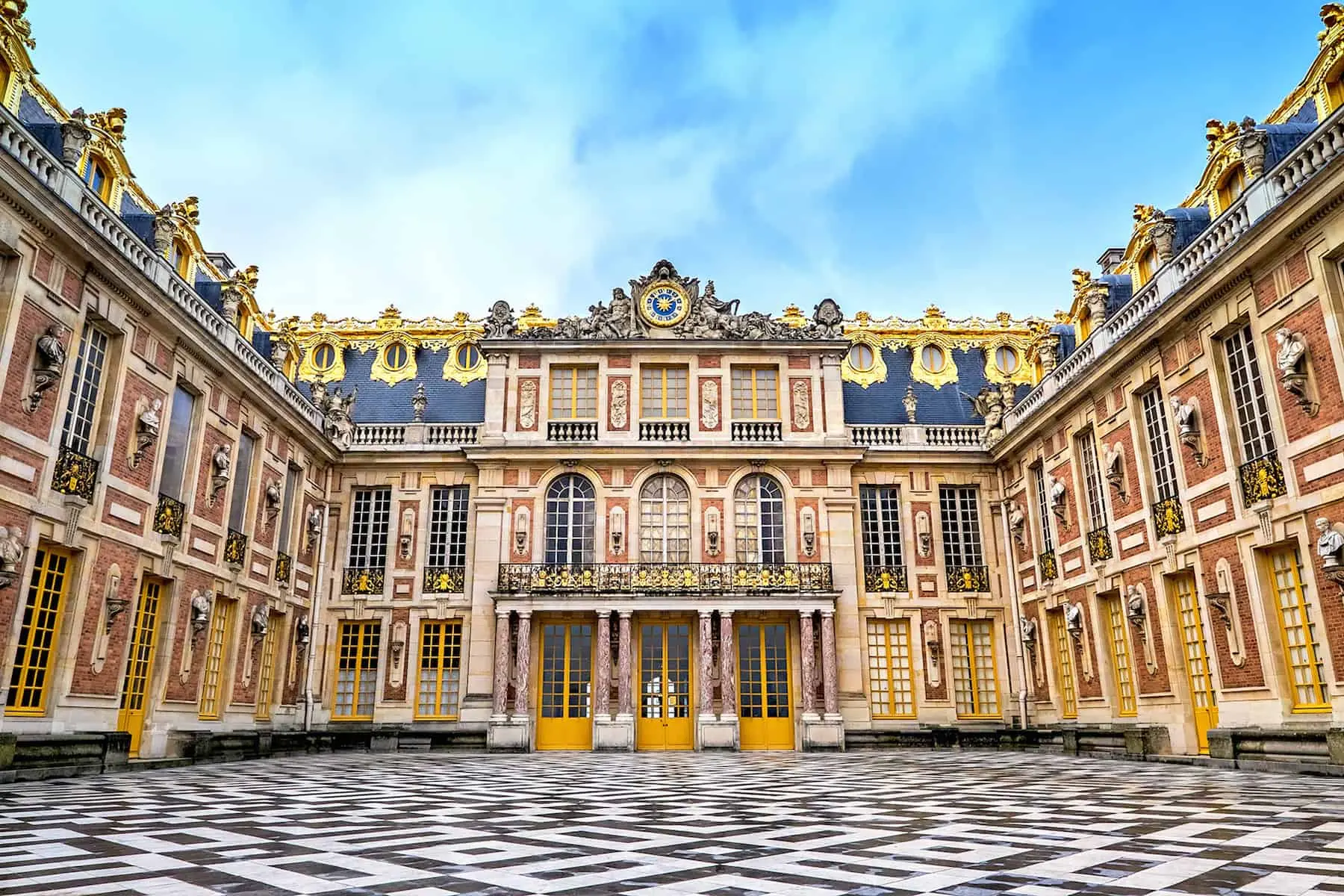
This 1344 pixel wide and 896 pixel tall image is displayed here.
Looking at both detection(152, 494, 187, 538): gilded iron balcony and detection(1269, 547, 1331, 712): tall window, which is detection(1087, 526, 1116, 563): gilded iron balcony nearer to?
detection(1269, 547, 1331, 712): tall window

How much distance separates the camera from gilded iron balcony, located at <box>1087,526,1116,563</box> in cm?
1839

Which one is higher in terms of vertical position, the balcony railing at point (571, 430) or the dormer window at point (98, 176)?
the dormer window at point (98, 176)

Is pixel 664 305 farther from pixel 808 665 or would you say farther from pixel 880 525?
pixel 808 665

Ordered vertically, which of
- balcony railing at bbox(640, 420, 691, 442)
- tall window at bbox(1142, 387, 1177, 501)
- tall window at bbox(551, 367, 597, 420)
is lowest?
Answer: tall window at bbox(1142, 387, 1177, 501)

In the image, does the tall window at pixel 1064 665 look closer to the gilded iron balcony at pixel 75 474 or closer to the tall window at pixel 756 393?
the tall window at pixel 756 393

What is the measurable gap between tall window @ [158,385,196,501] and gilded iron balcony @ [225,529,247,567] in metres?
1.96

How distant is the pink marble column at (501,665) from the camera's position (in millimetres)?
21906

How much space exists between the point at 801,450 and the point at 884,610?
4.66 metres

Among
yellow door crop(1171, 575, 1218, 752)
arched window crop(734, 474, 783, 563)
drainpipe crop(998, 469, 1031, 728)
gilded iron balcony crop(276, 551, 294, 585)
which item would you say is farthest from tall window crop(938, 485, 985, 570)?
gilded iron balcony crop(276, 551, 294, 585)

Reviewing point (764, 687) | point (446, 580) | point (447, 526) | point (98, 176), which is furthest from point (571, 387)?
point (98, 176)

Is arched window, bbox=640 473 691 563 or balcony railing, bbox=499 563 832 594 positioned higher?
arched window, bbox=640 473 691 563

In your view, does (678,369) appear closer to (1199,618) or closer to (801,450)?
(801,450)

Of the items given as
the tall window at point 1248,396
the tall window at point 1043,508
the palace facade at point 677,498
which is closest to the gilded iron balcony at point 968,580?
the palace facade at point 677,498

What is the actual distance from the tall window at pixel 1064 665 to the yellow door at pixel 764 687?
6302 mm
